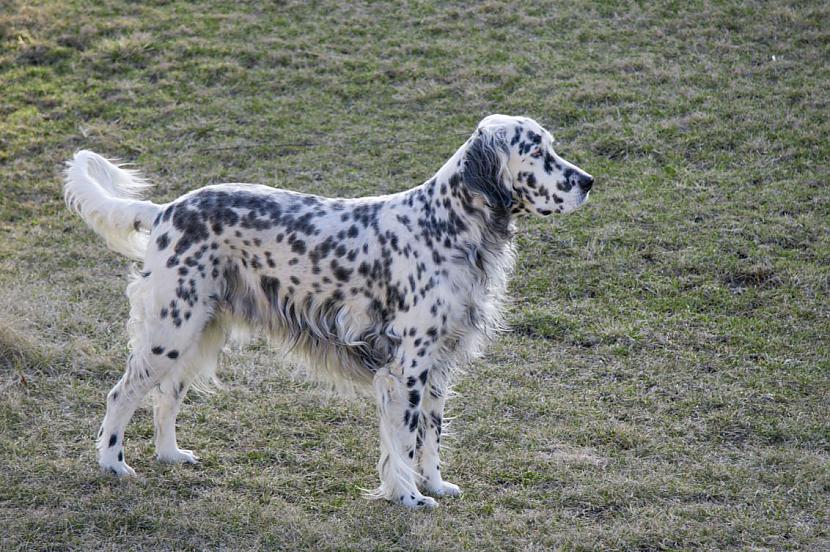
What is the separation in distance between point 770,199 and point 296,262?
5.06 meters

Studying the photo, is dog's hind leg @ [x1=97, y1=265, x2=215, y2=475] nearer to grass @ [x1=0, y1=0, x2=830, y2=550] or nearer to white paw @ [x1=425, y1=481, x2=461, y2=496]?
grass @ [x1=0, y1=0, x2=830, y2=550]

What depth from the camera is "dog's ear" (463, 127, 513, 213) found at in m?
4.87

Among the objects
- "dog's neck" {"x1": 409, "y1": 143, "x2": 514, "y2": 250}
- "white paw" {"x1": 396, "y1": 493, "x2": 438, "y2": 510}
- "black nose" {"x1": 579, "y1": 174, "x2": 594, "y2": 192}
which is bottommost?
"white paw" {"x1": 396, "y1": 493, "x2": 438, "y2": 510}

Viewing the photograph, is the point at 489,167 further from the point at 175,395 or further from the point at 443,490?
the point at 175,395

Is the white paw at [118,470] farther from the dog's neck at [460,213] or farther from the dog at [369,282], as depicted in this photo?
the dog's neck at [460,213]

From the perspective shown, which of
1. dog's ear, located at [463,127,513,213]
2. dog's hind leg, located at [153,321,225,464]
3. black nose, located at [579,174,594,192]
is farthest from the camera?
dog's hind leg, located at [153,321,225,464]

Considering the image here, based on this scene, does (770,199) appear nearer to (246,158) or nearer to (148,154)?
(246,158)

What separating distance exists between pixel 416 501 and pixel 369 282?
111 cm

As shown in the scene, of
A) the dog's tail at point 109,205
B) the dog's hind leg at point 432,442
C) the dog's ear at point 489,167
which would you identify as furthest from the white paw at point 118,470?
the dog's ear at point 489,167

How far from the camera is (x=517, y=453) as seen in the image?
5.51 m

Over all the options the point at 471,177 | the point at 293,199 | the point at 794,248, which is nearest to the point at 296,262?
the point at 293,199

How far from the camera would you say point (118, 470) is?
16.9ft

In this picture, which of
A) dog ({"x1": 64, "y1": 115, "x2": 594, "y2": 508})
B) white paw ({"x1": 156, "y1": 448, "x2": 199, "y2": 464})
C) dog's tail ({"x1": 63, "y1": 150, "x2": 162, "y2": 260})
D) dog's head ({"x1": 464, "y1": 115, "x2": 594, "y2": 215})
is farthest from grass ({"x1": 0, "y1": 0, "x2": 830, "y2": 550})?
dog's head ({"x1": 464, "y1": 115, "x2": 594, "y2": 215})

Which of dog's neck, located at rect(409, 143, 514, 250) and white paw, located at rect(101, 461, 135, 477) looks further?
white paw, located at rect(101, 461, 135, 477)
